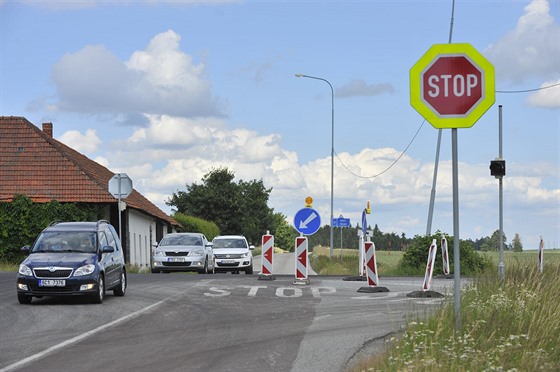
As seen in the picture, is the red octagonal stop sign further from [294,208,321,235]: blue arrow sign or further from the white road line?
[294,208,321,235]: blue arrow sign

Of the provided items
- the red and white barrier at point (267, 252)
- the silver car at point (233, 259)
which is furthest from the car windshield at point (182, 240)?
the red and white barrier at point (267, 252)

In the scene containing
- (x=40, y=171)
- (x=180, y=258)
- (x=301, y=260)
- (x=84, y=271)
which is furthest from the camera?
(x=40, y=171)

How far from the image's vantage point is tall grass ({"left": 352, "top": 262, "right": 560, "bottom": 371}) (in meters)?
8.51

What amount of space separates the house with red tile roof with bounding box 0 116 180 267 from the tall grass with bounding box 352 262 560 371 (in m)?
36.3

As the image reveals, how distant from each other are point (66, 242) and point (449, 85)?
503 inches

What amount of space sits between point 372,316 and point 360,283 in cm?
1102

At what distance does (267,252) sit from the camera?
28562 mm

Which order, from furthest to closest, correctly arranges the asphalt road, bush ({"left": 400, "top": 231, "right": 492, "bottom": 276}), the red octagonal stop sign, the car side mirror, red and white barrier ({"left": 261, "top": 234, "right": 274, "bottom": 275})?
1. bush ({"left": 400, "top": 231, "right": 492, "bottom": 276})
2. red and white barrier ({"left": 261, "top": 234, "right": 274, "bottom": 275})
3. the car side mirror
4. the asphalt road
5. the red octagonal stop sign

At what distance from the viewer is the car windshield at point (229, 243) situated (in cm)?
4222

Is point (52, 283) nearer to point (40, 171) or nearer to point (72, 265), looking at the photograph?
point (72, 265)

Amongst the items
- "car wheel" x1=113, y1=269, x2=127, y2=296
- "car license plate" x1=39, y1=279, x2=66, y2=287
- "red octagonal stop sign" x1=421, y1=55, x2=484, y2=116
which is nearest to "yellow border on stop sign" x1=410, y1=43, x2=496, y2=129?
"red octagonal stop sign" x1=421, y1=55, x2=484, y2=116

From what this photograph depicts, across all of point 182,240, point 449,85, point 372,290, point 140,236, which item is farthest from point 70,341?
point 140,236

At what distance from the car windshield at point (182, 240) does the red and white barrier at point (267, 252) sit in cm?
938

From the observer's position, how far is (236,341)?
1305 centimetres
